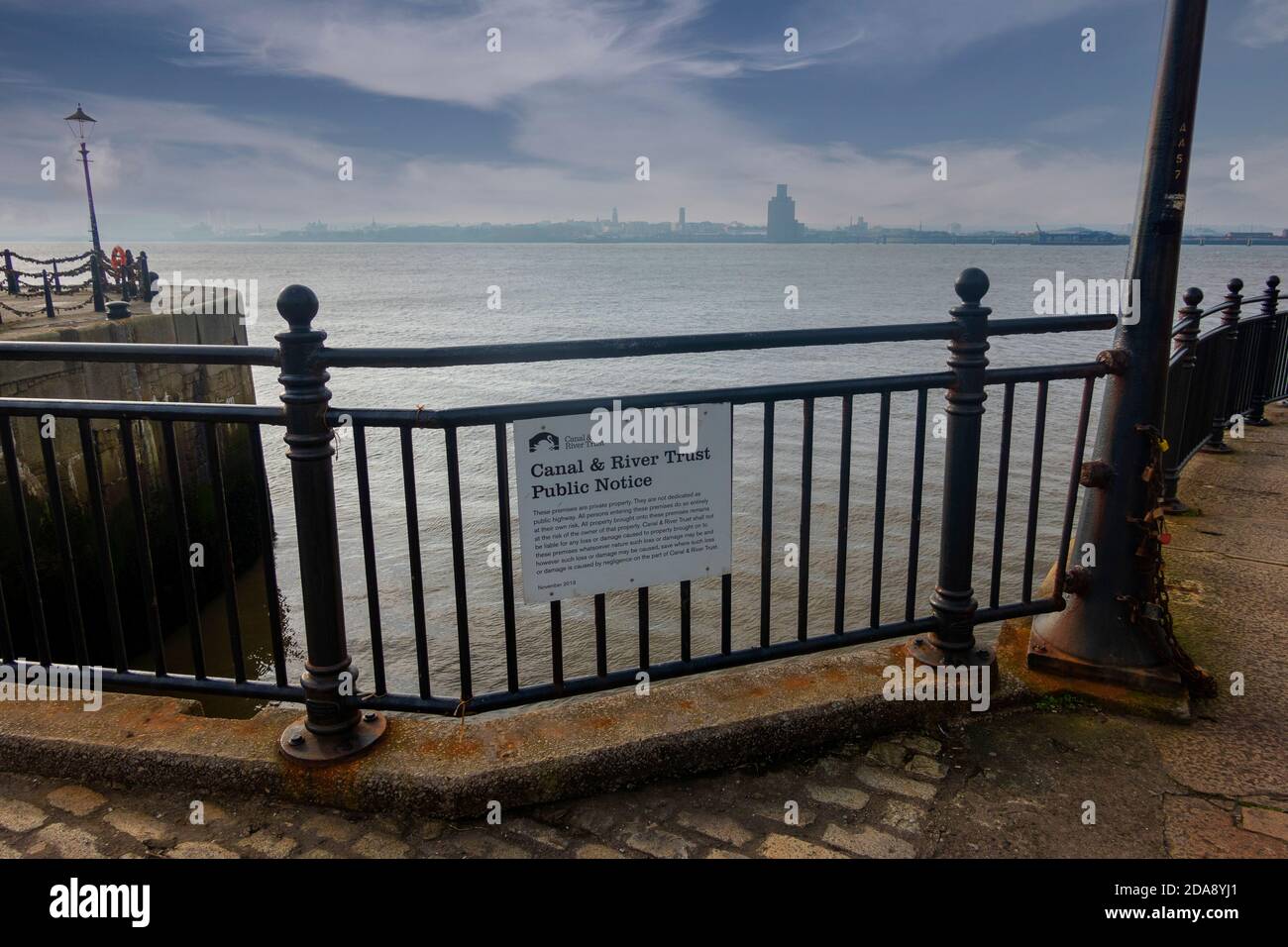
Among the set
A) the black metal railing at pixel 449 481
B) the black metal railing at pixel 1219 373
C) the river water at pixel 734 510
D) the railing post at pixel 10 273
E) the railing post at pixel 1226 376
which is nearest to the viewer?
the black metal railing at pixel 449 481

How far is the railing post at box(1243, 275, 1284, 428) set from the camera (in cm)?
918

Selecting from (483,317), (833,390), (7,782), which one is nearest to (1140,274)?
(833,390)

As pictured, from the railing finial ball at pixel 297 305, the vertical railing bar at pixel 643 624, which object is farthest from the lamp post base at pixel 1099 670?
the railing finial ball at pixel 297 305

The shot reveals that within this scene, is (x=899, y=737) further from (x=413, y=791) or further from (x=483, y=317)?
(x=483, y=317)

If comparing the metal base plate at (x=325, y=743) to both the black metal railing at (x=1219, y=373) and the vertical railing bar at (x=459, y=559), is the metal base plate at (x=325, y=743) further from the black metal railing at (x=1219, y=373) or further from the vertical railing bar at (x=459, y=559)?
the black metal railing at (x=1219, y=373)

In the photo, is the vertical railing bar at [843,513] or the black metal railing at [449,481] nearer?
the black metal railing at [449,481]

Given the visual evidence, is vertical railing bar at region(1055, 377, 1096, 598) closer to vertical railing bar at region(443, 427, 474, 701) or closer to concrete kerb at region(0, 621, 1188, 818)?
concrete kerb at region(0, 621, 1188, 818)

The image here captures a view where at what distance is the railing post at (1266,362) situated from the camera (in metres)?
9.18

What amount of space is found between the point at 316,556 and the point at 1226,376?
7.63 meters

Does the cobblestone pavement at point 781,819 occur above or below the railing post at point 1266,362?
below

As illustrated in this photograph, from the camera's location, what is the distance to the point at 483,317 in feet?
193

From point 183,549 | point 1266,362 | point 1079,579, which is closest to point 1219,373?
point 1266,362

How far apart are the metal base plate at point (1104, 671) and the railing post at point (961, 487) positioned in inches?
8.1

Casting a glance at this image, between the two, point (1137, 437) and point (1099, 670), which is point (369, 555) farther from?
point (1137, 437)
